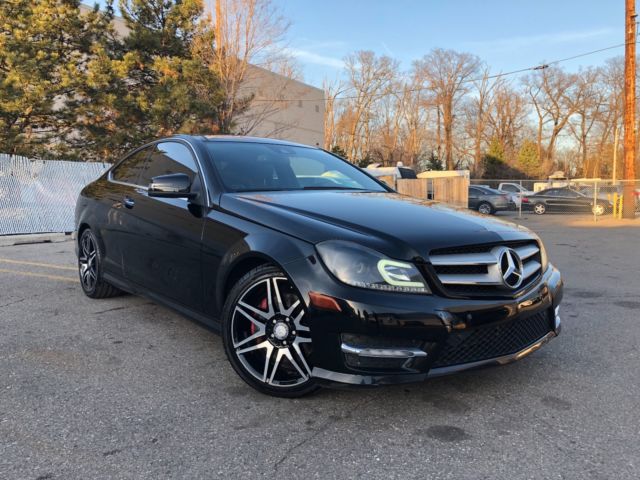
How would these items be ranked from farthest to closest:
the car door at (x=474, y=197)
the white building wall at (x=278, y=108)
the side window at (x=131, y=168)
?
A: the car door at (x=474, y=197) → the white building wall at (x=278, y=108) → the side window at (x=131, y=168)

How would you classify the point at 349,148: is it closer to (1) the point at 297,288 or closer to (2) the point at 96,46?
(2) the point at 96,46

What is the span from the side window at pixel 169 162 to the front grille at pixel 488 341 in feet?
6.93

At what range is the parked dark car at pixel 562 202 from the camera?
21.3 metres

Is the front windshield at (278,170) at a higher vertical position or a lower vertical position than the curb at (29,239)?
higher

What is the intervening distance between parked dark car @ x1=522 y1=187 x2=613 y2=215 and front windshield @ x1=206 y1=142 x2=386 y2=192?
64.3 ft

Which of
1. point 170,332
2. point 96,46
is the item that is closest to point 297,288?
point 170,332

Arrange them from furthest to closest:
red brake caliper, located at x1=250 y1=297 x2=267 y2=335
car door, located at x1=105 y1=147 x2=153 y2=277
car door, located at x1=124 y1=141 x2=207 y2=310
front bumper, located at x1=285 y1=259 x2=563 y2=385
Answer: car door, located at x1=105 y1=147 x2=153 y2=277
car door, located at x1=124 y1=141 x2=207 y2=310
red brake caliper, located at x1=250 y1=297 x2=267 y2=335
front bumper, located at x1=285 y1=259 x2=563 y2=385

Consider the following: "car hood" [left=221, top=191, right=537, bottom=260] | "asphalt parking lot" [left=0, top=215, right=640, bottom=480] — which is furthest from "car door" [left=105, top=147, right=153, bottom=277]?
"car hood" [left=221, top=191, right=537, bottom=260]

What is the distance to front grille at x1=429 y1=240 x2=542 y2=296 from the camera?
8.40 feet

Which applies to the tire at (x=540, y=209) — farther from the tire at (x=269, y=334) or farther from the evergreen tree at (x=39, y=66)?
the tire at (x=269, y=334)

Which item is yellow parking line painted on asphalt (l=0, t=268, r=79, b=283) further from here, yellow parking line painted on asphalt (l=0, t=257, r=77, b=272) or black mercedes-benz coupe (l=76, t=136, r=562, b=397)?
black mercedes-benz coupe (l=76, t=136, r=562, b=397)

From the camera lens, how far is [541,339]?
115 inches

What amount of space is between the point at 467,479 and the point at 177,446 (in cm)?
130

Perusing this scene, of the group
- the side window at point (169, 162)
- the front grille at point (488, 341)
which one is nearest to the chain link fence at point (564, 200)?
the front grille at point (488, 341)
